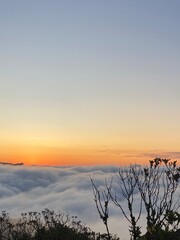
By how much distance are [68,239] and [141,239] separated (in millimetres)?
27956

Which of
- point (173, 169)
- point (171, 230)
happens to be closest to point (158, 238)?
point (171, 230)

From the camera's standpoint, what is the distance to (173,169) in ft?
42.5

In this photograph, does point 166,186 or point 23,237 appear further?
point 23,237

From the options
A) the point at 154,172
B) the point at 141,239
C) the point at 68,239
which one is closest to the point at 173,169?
the point at 154,172

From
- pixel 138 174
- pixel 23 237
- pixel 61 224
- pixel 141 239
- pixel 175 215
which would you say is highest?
pixel 138 174

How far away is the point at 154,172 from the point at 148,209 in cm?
144

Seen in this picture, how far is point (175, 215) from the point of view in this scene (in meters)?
11.7

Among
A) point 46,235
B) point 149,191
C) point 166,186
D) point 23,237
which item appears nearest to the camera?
point 149,191

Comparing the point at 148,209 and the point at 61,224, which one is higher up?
the point at 148,209

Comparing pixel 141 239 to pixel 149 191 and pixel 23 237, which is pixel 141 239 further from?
pixel 23 237

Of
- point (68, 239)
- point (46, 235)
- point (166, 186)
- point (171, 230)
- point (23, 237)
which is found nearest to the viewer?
point (171, 230)

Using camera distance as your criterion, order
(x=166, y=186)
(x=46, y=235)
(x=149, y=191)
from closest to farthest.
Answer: (x=149, y=191) → (x=166, y=186) → (x=46, y=235)

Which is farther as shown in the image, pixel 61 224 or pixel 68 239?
pixel 61 224

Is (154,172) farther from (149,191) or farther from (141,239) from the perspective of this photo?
(141,239)
